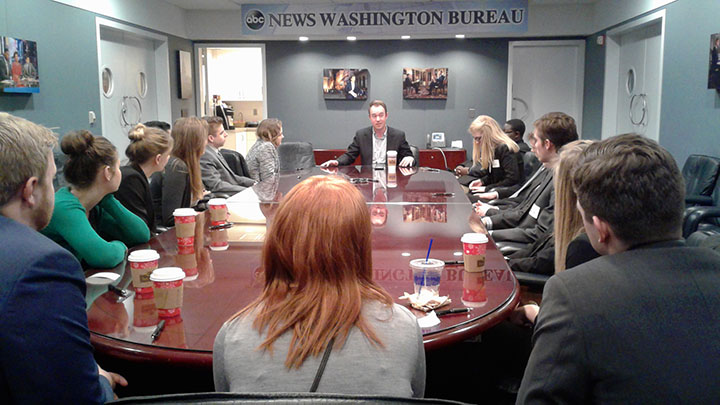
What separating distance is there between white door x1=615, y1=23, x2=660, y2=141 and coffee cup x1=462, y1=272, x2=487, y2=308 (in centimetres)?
506

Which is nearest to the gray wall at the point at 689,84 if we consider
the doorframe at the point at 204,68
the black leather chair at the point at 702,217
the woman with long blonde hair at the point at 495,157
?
the black leather chair at the point at 702,217

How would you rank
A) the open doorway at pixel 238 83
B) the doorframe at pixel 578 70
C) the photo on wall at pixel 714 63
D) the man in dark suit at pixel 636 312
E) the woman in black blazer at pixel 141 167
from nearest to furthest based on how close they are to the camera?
the man in dark suit at pixel 636 312 < the woman in black blazer at pixel 141 167 < the photo on wall at pixel 714 63 < the doorframe at pixel 578 70 < the open doorway at pixel 238 83

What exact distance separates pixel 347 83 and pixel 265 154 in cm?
407

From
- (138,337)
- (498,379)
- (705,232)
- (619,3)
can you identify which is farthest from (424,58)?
(138,337)

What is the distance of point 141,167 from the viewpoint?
3.44 meters

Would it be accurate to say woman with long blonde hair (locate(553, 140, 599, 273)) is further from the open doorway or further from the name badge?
the open doorway

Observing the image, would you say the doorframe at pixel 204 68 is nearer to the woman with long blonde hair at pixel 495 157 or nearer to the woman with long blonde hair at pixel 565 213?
the woman with long blonde hair at pixel 495 157

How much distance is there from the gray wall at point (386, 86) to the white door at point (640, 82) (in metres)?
2.05

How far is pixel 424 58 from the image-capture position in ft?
31.4

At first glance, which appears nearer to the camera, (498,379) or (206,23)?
(498,379)

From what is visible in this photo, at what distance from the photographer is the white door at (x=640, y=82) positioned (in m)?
6.70

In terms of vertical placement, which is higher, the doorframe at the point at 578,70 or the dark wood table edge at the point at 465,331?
the doorframe at the point at 578,70

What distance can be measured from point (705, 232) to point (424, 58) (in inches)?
233

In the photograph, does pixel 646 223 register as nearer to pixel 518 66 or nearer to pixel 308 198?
pixel 308 198
